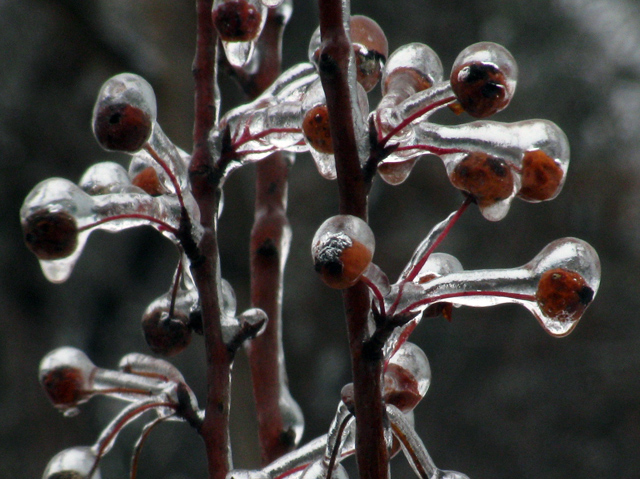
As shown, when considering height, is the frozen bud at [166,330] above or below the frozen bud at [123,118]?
below

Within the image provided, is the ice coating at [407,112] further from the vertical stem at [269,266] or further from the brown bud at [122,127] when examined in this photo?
the vertical stem at [269,266]

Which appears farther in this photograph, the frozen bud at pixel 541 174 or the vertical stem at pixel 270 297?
the vertical stem at pixel 270 297

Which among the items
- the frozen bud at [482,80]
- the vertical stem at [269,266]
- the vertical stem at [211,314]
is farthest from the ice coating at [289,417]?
the frozen bud at [482,80]

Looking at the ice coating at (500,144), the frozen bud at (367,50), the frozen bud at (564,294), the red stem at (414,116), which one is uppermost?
the frozen bud at (367,50)

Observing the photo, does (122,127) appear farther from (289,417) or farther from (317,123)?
(289,417)

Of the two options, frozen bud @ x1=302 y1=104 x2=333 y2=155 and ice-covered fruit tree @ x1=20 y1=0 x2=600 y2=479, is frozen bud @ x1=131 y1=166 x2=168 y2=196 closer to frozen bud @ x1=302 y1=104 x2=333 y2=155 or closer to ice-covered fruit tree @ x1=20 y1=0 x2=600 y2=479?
ice-covered fruit tree @ x1=20 y1=0 x2=600 y2=479

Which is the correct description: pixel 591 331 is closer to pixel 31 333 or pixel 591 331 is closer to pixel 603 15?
pixel 603 15

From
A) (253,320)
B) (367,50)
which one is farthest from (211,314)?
(367,50)

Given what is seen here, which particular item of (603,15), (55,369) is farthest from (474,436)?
(55,369)
